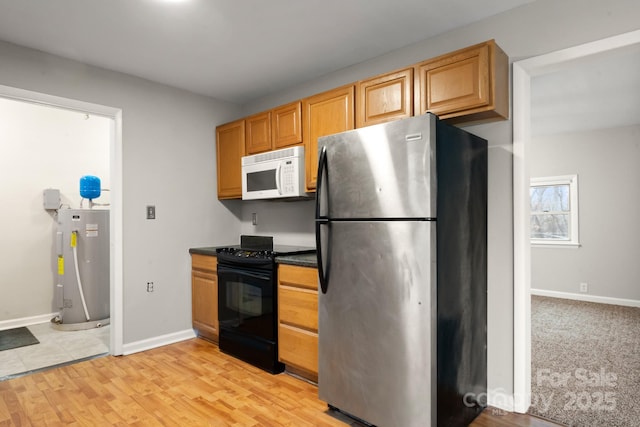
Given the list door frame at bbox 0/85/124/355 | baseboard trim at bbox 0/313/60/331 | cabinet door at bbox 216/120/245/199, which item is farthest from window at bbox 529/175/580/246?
baseboard trim at bbox 0/313/60/331

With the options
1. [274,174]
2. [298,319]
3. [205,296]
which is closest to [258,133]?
[274,174]

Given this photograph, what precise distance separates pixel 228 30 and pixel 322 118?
909 millimetres

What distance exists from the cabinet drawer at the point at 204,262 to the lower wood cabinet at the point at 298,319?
3.02 feet

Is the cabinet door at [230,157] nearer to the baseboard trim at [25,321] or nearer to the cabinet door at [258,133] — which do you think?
the cabinet door at [258,133]

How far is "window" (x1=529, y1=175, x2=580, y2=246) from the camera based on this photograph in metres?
5.69

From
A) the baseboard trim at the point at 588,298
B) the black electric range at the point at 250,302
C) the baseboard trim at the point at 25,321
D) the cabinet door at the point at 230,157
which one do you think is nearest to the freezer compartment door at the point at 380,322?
the black electric range at the point at 250,302

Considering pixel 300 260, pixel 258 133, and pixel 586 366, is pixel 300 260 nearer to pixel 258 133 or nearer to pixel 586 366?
pixel 258 133

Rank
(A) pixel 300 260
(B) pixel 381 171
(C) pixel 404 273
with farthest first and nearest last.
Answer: (A) pixel 300 260, (B) pixel 381 171, (C) pixel 404 273

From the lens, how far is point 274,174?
3.23m

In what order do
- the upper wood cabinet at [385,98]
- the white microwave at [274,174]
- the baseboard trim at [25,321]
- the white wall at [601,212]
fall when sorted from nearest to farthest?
the upper wood cabinet at [385,98], the white microwave at [274,174], the baseboard trim at [25,321], the white wall at [601,212]

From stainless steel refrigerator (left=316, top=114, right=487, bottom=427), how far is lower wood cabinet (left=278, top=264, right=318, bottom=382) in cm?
28

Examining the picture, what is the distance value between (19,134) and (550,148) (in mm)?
7275

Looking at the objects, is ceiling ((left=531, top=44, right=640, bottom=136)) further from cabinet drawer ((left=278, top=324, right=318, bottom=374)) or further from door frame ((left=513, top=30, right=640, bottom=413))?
cabinet drawer ((left=278, top=324, right=318, bottom=374))

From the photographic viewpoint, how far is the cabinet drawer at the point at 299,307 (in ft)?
8.45
